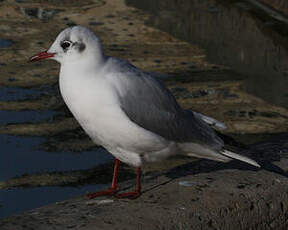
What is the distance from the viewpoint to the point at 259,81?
6.55 m

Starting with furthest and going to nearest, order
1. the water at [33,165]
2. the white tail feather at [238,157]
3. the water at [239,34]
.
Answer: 1. the water at [239,34]
2. the water at [33,165]
3. the white tail feather at [238,157]

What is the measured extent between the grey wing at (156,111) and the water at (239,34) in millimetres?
2276

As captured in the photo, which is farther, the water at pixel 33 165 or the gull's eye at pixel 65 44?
the water at pixel 33 165

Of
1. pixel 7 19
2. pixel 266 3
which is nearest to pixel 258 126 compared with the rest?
pixel 266 3

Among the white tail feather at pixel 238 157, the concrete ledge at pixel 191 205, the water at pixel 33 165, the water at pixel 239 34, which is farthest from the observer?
the water at pixel 239 34

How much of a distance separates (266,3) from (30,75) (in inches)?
114

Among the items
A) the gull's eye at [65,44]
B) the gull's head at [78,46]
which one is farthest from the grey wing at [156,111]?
the gull's eye at [65,44]

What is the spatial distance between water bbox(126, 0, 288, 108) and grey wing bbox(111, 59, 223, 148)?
2.28 meters

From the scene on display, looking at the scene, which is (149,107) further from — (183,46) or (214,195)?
(183,46)

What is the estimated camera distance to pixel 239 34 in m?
7.50

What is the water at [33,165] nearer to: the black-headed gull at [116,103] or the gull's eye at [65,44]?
the black-headed gull at [116,103]

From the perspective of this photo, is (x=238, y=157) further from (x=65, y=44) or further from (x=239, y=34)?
(x=239, y=34)

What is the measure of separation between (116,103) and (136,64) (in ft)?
10.9

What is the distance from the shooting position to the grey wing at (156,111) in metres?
3.64
